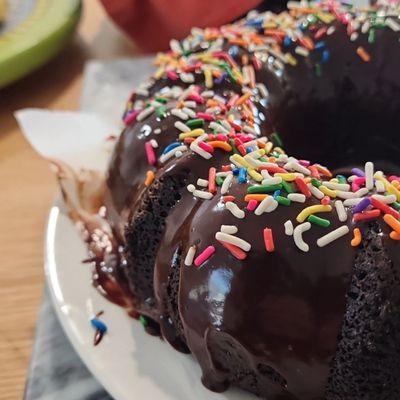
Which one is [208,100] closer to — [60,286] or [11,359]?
[60,286]

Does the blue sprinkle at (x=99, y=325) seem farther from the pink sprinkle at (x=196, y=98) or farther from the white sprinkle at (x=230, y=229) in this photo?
the pink sprinkle at (x=196, y=98)

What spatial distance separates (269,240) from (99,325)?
40cm

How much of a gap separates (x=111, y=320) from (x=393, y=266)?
527 millimetres

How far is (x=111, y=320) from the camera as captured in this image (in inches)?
48.4

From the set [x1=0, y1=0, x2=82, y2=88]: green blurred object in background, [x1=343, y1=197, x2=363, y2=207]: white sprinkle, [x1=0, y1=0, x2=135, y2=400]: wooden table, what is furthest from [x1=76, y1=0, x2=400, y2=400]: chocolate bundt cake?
[x1=0, y1=0, x2=82, y2=88]: green blurred object in background

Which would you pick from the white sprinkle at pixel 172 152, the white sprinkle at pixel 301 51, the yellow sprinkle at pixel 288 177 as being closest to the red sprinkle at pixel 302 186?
the yellow sprinkle at pixel 288 177

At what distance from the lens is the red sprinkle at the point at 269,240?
967 mm

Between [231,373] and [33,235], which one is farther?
[33,235]

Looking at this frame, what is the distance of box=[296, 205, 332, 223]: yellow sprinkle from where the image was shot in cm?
99

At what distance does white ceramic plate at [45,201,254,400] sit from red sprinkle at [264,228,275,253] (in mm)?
271

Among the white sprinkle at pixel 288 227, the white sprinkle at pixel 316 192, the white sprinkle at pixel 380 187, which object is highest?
the white sprinkle at pixel 288 227

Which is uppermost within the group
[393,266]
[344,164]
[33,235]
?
[393,266]

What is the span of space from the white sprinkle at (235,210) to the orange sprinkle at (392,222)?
205 millimetres

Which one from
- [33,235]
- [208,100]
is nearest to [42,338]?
[33,235]
